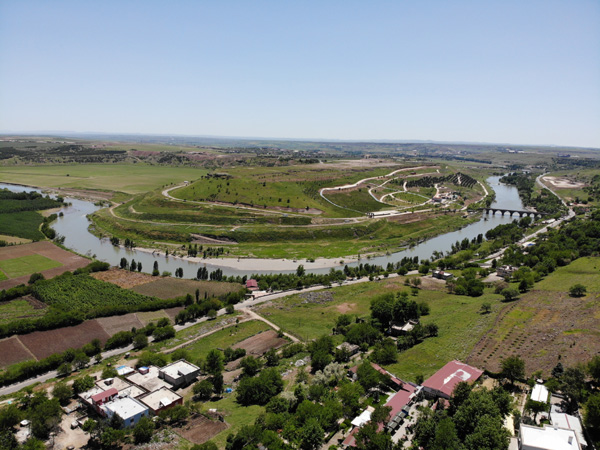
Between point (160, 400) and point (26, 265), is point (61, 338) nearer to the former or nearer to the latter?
point (160, 400)

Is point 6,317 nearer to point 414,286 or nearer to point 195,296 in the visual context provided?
point 195,296

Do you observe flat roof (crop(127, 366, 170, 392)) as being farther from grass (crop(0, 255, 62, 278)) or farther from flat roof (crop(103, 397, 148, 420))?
grass (crop(0, 255, 62, 278))

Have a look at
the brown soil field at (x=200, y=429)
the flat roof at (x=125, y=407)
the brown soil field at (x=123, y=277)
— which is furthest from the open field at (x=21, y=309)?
the brown soil field at (x=200, y=429)

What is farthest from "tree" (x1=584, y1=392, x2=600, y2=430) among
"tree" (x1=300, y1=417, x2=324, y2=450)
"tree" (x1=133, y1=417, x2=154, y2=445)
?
"tree" (x1=133, y1=417, x2=154, y2=445)

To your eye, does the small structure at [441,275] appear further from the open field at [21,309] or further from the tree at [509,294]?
the open field at [21,309]

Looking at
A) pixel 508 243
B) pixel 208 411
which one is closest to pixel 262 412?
pixel 208 411

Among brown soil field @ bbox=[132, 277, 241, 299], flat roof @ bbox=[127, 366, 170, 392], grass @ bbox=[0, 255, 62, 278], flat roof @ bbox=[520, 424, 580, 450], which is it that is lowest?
brown soil field @ bbox=[132, 277, 241, 299]
